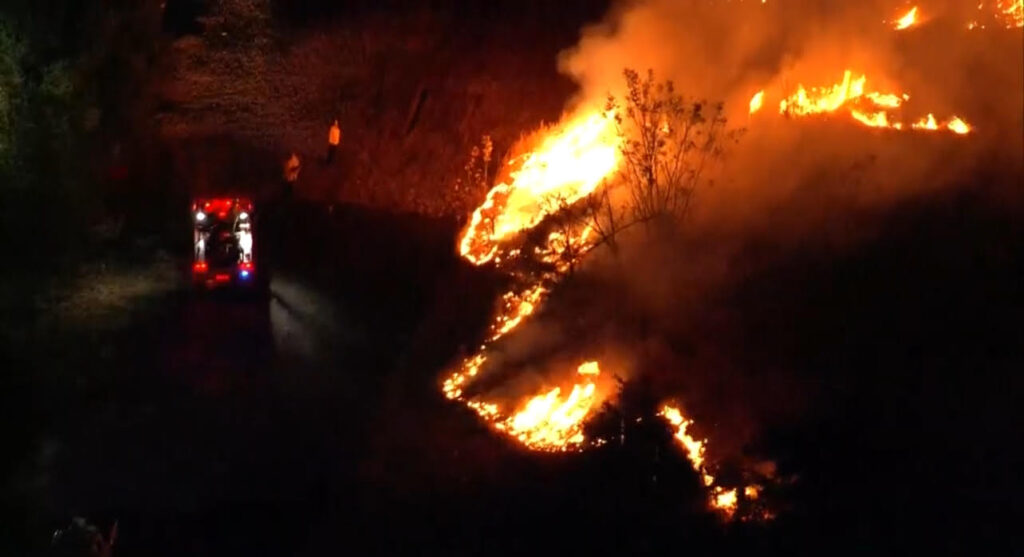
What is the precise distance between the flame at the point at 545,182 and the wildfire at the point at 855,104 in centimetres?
277

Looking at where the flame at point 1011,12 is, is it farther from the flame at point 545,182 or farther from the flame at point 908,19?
the flame at point 545,182

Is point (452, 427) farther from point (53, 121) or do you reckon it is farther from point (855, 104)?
point (855, 104)

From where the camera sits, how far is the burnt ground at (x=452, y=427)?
9242 mm

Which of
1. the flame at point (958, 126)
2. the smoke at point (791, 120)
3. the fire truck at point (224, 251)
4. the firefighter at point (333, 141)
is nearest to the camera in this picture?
the smoke at point (791, 120)

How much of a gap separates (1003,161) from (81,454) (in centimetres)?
1310

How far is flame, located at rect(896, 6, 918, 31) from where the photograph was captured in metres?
18.8

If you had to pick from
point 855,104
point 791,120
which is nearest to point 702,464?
point 791,120

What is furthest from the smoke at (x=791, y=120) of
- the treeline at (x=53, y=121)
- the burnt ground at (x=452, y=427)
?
the treeline at (x=53, y=121)

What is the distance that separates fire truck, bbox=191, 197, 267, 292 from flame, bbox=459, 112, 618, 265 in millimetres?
2842

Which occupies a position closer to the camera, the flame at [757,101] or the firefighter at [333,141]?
the flame at [757,101]

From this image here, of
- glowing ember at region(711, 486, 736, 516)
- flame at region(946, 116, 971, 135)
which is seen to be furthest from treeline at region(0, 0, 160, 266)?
flame at region(946, 116, 971, 135)

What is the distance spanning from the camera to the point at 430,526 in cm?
944

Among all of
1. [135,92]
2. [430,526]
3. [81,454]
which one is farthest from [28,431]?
[135,92]

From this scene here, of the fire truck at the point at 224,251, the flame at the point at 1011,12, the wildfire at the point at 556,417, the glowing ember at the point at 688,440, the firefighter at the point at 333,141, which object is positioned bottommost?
the glowing ember at the point at 688,440
